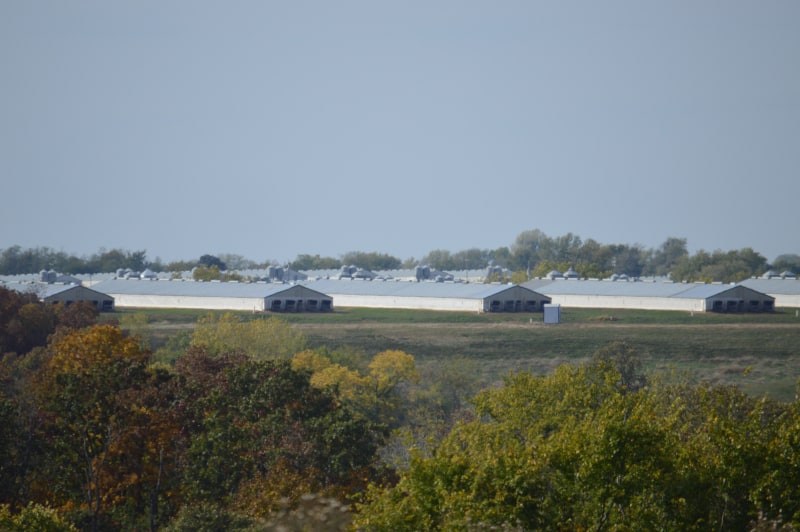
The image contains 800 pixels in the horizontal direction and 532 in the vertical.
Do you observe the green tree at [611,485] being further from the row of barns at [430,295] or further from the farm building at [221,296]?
the farm building at [221,296]

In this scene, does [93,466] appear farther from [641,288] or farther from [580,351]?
[641,288]

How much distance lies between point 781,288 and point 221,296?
58661mm

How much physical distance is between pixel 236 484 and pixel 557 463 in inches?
492

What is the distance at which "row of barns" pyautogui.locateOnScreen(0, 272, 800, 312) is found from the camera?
112562mm

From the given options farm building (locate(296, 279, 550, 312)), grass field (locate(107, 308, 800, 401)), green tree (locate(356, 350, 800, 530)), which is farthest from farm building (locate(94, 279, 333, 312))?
green tree (locate(356, 350, 800, 530))

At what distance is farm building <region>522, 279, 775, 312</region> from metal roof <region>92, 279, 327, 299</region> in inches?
1090

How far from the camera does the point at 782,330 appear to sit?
9431cm

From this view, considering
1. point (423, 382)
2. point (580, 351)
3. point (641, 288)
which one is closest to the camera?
point (423, 382)

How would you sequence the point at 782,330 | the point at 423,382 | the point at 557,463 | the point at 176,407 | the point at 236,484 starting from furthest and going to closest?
the point at 782,330, the point at 423,382, the point at 176,407, the point at 236,484, the point at 557,463

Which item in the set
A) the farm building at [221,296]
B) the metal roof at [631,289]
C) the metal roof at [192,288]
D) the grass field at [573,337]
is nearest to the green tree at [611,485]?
the grass field at [573,337]

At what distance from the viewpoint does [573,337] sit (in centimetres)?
8969

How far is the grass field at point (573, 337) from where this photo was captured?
250 feet

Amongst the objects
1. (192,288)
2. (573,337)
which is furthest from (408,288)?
(573,337)


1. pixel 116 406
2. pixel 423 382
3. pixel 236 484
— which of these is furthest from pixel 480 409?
pixel 423 382
